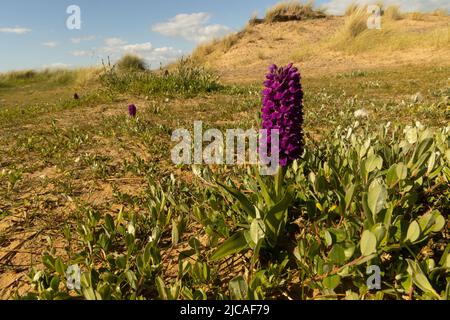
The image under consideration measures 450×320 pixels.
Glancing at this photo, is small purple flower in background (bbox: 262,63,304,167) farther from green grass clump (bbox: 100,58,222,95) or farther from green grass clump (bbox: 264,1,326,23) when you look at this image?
green grass clump (bbox: 264,1,326,23)

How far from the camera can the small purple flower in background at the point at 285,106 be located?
9.20ft

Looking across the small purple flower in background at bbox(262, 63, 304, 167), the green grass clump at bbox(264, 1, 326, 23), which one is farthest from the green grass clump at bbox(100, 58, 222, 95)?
the green grass clump at bbox(264, 1, 326, 23)

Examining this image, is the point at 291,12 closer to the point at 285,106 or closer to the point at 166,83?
the point at 166,83

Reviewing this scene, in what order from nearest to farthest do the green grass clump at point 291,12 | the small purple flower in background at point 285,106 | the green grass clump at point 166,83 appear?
1. the small purple flower in background at point 285,106
2. the green grass clump at point 166,83
3. the green grass clump at point 291,12

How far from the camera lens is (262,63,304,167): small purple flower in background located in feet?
9.20

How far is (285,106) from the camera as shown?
2816 millimetres

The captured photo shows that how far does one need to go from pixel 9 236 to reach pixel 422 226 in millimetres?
3445

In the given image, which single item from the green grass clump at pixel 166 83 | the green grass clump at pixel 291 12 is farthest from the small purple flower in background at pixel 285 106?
the green grass clump at pixel 291 12

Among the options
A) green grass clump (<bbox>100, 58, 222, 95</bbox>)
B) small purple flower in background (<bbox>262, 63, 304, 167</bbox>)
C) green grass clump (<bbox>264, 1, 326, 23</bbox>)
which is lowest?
small purple flower in background (<bbox>262, 63, 304, 167</bbox>)

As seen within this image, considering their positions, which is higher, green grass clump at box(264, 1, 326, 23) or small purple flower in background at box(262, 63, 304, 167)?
green grass clump at box(264, 1, 326, 23)

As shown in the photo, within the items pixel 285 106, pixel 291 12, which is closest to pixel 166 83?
pixel 285 106

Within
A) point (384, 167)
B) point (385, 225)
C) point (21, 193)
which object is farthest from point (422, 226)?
point (21, 193)

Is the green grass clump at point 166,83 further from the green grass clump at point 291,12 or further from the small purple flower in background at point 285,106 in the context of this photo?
the green grass clump at point 291,12

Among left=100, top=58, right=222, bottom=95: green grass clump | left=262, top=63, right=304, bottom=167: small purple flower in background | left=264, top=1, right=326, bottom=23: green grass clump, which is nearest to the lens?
left=262, top=63, right=304, bottom=167: small purple flower in background
